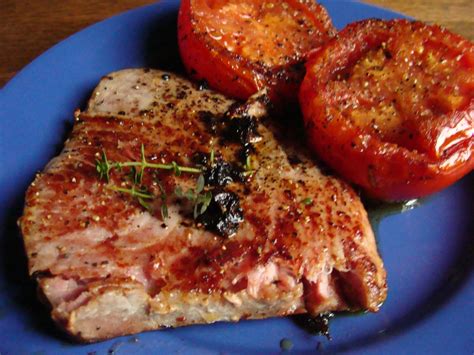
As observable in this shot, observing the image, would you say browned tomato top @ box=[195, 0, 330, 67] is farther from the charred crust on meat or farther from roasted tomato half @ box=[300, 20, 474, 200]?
the charred crust on meat

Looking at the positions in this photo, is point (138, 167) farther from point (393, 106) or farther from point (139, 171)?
point (393, 106)

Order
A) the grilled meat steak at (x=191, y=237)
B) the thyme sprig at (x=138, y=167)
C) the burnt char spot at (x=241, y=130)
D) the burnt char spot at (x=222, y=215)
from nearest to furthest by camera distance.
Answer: the grilled meat steak at (x=191, y=237) < the burnt char spot at (x=222, y=215) < the thyme sprig at (x=138, y=167) < the burnt char spot at (x=241, y=130)

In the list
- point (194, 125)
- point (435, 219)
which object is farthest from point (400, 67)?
point (194, 125)

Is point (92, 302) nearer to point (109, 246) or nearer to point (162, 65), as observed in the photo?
point (109, 246)

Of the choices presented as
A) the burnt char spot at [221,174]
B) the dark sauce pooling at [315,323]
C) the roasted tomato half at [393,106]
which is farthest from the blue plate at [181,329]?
the burnt char spot at [221,174]

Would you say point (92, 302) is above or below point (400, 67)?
below

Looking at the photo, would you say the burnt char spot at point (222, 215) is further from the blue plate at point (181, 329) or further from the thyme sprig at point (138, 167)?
the blue plate at point (181, 329)

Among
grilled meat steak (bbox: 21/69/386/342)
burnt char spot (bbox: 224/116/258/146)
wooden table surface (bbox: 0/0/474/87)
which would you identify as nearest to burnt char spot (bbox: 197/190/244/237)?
grilled meat steak (bbox: 21/69/386/342)
